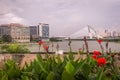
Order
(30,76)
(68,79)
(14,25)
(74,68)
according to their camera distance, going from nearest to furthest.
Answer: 1. (68,79)
2. (74,68)
3. (30,76)
4. (14,25)

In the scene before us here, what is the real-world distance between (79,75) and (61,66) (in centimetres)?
21

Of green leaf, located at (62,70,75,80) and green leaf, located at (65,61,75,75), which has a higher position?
green leaf, located at (65,61,75,75)

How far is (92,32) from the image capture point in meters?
3.96

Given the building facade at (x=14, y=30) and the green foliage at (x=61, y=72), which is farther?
the building facade at (x=14, y=30)

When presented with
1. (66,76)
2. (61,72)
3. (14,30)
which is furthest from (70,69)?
(14,30)

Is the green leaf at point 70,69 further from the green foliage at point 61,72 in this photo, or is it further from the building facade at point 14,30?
the building facade at point 14,30

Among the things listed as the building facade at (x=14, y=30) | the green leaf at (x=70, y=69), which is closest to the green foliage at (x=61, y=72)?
the green leaf at (x=70, y=69)

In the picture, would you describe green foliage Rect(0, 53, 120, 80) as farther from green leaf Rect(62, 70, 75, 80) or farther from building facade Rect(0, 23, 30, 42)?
building facade Rect(0, 23, 30, 42)

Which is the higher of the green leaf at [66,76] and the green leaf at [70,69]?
the green leaf at [70,69]

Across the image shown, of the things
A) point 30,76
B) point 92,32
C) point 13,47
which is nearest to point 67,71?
point 30,76

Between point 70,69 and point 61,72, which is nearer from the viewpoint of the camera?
point 70,69

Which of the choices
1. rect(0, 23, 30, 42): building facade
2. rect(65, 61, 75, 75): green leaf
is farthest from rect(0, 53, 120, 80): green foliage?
rect(0, 23, 30, 42): building facade

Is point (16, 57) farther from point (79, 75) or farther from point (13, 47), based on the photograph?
point (13, 47)

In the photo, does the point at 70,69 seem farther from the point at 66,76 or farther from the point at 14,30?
the point at 14,30
